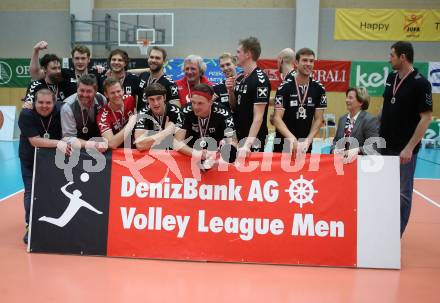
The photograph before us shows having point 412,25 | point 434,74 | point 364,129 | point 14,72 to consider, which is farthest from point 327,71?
point 364,129

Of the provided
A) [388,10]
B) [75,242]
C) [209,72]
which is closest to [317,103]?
[75,242]

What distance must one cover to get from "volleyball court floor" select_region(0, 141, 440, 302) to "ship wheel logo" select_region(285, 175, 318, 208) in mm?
673

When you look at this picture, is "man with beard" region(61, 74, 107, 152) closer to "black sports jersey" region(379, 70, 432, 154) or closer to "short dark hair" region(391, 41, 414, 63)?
"black sports jersey" region(379, 70, 432, 154)

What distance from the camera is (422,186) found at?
30.6 feet

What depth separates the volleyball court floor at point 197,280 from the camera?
3.96 metres

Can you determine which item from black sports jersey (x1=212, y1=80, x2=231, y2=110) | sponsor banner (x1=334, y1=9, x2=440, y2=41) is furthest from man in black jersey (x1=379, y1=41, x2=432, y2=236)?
sponsor banner (x1=334, y1=9, x2=440, y2=41)

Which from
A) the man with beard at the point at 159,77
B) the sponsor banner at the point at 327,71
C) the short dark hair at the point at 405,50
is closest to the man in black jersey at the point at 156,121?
the man with beard at the point at 159,77

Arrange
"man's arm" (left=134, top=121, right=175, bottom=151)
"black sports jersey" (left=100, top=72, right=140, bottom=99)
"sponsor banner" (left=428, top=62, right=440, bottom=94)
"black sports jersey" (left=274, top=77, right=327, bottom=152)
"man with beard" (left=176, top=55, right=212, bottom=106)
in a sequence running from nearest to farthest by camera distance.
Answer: "man's arm" (left=134, top=121, right=175, bottom=151) < "black sports jersey" (left=274, top=77, right=327, bottom=152) < "man with beard" (left=176, top=55, right=212, bottom=106) < "black sports jersey" (left=100, top=72, right=140, bottom=99) < "sponsor banner" (left=428, top=62, right=440, bottom=94)

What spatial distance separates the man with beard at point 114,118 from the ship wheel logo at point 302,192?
1.81 meters

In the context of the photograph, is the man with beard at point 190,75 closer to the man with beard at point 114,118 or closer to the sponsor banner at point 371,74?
the man with beard at point 114,118

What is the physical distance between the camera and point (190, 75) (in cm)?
580

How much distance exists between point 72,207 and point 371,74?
15.7m

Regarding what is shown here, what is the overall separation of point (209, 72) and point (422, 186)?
10872mm

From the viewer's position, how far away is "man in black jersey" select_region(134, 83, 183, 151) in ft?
16.0
